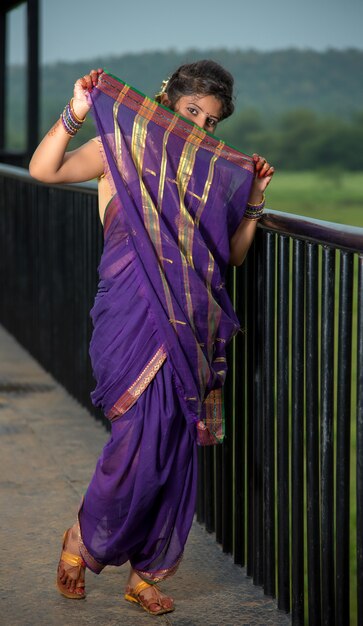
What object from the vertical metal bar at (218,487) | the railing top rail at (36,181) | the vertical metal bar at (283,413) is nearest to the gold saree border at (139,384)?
the vertical metal bar at (283,413)

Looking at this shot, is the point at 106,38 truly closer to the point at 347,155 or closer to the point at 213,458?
the point at 347,155

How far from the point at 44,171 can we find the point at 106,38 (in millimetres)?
66183

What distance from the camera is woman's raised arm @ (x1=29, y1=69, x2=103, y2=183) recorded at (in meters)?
2.87

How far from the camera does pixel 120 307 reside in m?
2.89

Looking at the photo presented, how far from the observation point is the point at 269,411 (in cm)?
311

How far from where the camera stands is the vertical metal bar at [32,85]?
10.3 meters

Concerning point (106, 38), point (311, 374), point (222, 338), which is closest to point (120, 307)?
point (222, 338)

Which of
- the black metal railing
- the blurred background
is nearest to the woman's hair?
the black metal railing

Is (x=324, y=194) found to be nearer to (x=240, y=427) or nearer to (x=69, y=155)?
(x=240, y=427)

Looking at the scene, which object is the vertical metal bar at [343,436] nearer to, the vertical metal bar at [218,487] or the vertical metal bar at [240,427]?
the vertical metal bar at [240,427]

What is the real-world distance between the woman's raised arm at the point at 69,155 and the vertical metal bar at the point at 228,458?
2.10ft

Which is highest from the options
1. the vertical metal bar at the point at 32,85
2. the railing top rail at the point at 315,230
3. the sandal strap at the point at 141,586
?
the vertical metal bar at the point at 32,85

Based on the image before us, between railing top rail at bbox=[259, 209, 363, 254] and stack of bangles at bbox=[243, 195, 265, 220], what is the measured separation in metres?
0.04

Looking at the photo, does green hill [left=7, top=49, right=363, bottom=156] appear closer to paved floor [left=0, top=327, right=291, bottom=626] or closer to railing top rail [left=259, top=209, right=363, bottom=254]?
paved floor [left=0, top=327, right=291, bottom=626]
